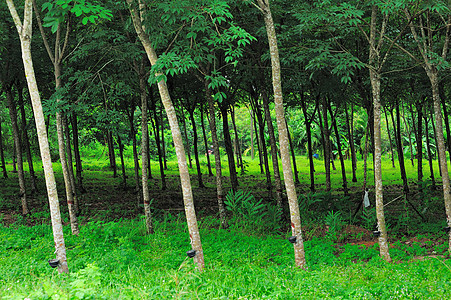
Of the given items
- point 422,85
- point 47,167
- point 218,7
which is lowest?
point 47,167

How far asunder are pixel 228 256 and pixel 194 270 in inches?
48.0

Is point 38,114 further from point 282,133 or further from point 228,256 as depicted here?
point 228,256

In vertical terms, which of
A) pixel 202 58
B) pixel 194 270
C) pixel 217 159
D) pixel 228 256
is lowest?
pixel 228 256

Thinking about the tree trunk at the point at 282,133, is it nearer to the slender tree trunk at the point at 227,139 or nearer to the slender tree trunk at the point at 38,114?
the slender tree trunk at the point at 38,114

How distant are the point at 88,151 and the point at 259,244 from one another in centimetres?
2425

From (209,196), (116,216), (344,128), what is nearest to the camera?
(116,216)

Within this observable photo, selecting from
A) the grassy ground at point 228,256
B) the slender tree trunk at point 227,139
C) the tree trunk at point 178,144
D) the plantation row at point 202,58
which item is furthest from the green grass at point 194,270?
the slender tree trunk at point 227,139

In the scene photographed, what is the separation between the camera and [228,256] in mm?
7035

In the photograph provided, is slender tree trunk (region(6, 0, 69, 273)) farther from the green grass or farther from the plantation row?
the green grass

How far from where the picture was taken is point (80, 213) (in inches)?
443

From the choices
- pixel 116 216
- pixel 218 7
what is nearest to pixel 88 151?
pixel 116 216

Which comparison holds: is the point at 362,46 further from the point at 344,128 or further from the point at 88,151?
the point at 344,128

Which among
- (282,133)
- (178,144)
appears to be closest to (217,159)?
(282,133)

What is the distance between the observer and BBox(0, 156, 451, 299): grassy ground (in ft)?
15.7
